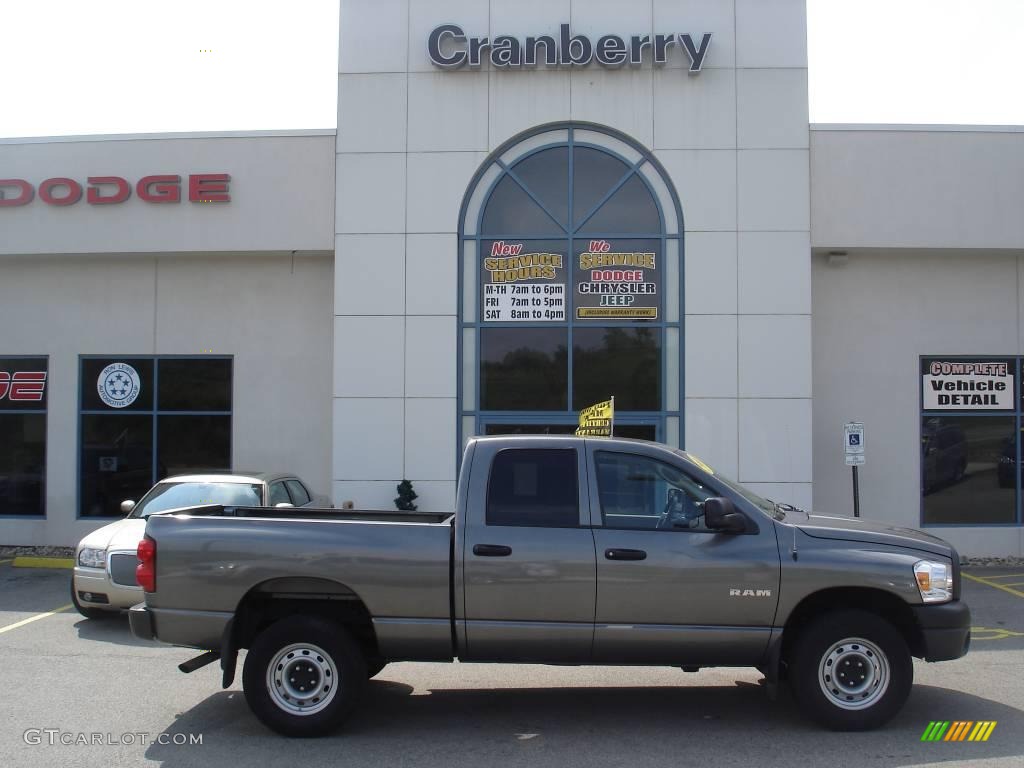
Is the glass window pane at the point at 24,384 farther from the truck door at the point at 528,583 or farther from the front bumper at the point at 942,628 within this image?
the front bumper at the point at 942,628

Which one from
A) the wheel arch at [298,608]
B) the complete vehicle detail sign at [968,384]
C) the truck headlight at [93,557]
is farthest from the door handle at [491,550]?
the complete vehicle detail sign at [968,384]

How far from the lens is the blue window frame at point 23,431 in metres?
15.9

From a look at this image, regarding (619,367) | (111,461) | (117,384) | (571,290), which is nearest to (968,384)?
(619,367)

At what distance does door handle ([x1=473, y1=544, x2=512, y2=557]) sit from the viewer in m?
6.26

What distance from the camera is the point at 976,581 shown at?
42.1ft

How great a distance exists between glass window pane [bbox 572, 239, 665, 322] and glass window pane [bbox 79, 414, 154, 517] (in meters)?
7.61

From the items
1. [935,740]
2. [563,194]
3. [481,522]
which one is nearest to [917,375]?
[563,194]

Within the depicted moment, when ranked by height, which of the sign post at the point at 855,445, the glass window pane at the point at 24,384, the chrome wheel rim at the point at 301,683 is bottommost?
the chrome wheel rim at the point at 301,683

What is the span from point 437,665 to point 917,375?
1000 centimetres

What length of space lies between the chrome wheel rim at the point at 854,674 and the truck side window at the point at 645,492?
4.22ft

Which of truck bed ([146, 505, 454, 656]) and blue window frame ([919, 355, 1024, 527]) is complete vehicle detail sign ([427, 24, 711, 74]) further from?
truck bed ([146, 505, 454, 656])

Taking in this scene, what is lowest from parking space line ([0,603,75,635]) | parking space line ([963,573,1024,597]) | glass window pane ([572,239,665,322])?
parking space line ([0,603,75,635])

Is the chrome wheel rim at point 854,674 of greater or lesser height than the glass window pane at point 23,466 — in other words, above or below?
below

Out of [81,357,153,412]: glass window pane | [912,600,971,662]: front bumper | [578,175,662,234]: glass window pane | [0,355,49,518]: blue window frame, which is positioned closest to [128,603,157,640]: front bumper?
[912,600,971,662]: front bumper
